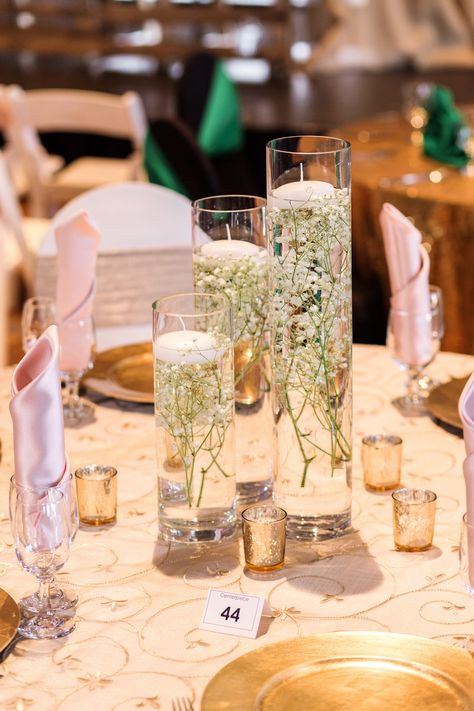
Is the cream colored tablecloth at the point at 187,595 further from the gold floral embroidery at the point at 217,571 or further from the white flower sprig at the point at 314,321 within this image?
the white flower sprig at the point at 314,321

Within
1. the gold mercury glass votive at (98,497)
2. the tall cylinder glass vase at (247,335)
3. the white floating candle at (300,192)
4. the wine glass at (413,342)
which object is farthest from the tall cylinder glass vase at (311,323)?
the wine glass at (413,342)

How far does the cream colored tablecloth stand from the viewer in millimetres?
1140

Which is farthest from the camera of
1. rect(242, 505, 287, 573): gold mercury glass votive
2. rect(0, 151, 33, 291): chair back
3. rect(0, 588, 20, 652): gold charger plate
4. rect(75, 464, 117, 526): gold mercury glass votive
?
rect(0, 151, 33, 291): chair back

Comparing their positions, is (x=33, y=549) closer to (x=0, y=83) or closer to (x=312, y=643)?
(x=312, y=643)

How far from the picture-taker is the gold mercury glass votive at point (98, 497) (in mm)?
1456

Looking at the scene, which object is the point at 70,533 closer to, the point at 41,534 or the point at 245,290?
the point at 41,534

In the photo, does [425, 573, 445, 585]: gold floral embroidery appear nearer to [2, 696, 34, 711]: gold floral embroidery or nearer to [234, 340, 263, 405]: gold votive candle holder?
[234, 340, 263, 405]: gold votive candle holder

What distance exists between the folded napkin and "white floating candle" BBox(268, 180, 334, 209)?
233 centimetres

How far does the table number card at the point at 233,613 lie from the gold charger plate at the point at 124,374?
0.66 meters

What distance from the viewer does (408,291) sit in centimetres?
184

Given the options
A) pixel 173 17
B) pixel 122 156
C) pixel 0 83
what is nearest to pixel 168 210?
pixel 122 156

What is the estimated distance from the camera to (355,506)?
1519 millimetres

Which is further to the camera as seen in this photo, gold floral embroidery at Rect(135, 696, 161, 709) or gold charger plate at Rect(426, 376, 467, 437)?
gold charger plate at Rect(426, 376, 467, 437)

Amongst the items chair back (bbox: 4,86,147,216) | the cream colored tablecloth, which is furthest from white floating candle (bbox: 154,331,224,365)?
chair back (bbox: 4,86,147,216)
